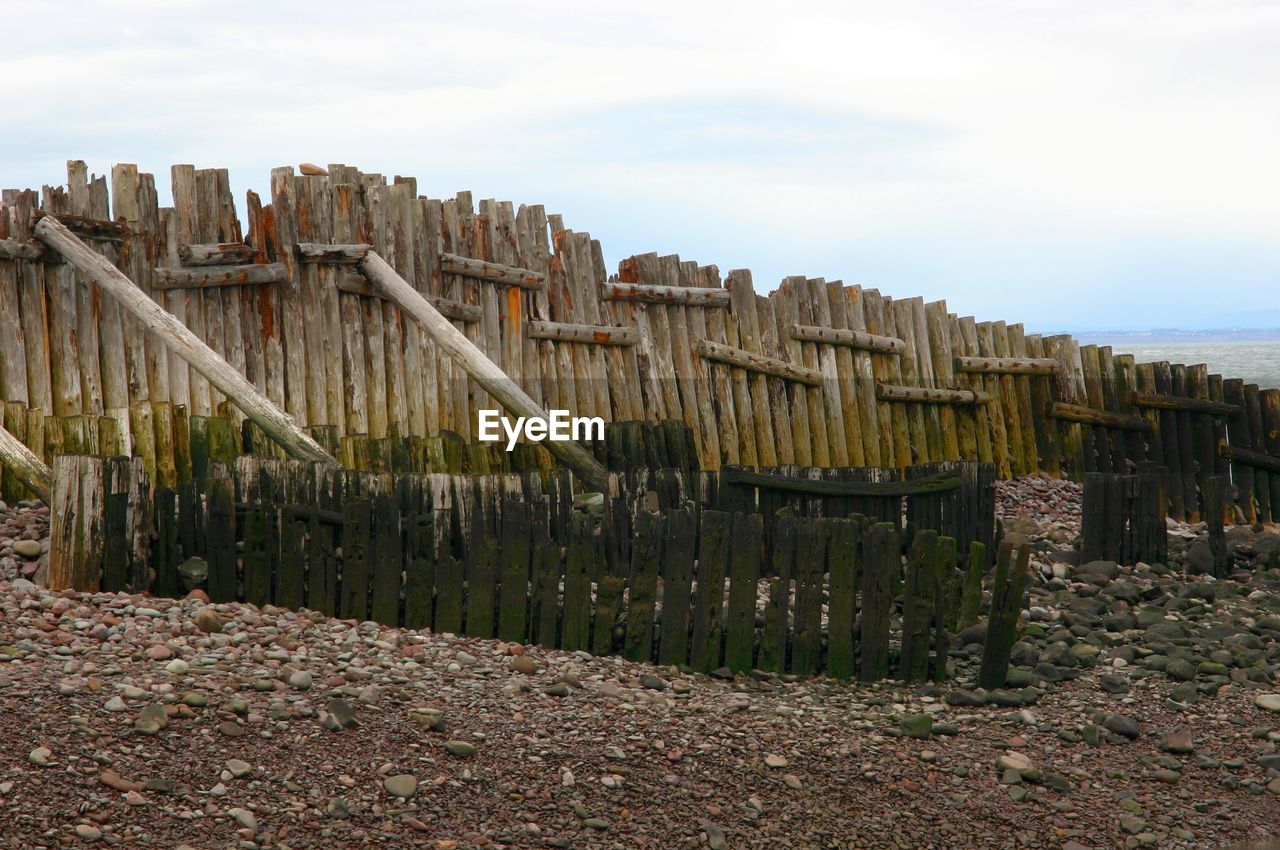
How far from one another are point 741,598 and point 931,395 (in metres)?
8.03

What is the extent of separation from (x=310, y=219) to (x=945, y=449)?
7.10 metres

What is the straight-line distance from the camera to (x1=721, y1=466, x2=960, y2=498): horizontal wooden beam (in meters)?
8.40

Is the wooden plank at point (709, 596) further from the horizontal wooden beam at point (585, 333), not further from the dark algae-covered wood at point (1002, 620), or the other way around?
the horizontal wooden beam at point (585, 333)

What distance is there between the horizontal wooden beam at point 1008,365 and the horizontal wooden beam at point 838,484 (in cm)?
572

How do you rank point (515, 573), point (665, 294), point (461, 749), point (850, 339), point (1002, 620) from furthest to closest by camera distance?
1. point (850, 339)
2. point (665, 294)
3. point (515, 573)
4. point (1002, 620)
5. point (461, 749)

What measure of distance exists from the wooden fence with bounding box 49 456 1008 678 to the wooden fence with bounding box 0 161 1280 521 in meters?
1.35

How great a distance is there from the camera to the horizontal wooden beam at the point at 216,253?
10.4 meters

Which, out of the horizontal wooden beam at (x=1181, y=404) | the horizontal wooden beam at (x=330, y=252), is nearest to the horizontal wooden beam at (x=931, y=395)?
the horizontal wooden beam at (x=1181, y=404)

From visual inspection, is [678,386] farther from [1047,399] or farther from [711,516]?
[711,516]

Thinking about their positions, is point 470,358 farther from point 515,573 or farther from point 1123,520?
point 1123,520

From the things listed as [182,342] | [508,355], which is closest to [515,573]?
[182,342]

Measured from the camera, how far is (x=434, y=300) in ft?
37.8

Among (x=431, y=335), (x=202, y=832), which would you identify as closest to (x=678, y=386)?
(x=431, y=335)

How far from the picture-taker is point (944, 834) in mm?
5160
